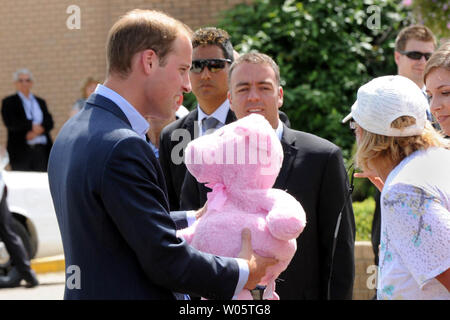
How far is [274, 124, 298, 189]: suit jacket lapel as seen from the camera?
13.9 feet

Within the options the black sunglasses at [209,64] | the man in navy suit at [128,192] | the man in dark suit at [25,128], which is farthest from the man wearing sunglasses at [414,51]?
the man in dark suit at [25,128]

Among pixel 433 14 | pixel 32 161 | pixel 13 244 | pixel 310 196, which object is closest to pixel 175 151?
pixel 310 196

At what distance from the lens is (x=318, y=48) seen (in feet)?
36.1

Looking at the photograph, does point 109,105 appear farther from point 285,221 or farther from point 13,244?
point 13,244

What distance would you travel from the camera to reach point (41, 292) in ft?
29.0

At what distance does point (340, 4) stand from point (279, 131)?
7337mm

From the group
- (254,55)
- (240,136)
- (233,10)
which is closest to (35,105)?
(233,10)

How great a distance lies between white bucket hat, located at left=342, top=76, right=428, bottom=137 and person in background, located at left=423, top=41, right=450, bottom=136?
776 millimetres

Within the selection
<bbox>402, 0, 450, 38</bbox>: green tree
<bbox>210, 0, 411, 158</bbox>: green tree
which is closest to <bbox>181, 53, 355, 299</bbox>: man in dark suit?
<bbox>210, 0, 411, 158</bbox>: green tree

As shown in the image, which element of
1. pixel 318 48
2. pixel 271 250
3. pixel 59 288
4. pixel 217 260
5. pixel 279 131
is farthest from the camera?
pixel 318 48

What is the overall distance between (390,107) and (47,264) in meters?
8.00

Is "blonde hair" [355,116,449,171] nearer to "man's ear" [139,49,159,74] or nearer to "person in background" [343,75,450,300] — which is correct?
"person in background" [343,75,450,300]

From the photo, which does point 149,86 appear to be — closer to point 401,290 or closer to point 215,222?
point 215,222

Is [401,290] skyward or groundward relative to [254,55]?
groundward
